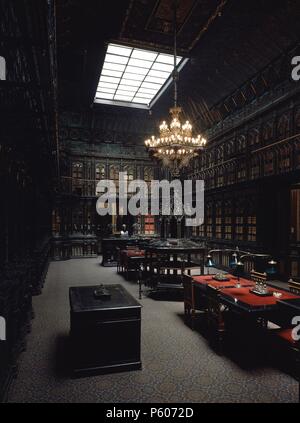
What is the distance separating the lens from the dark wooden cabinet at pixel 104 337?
3518 millimetres

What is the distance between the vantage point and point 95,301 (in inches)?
153

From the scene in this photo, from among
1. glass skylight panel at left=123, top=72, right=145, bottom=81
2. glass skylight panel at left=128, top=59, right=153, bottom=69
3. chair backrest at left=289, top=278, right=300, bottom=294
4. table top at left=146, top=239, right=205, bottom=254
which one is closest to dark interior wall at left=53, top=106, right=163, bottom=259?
glass skylight panel at left=123, top=72, right=145, bottom=81

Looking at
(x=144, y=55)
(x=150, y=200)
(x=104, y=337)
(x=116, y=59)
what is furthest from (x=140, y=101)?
(x=104, y=337)

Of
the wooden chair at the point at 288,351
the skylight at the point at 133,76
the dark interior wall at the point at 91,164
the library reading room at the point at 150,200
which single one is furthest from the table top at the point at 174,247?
the dark interior wall at the point at 91,164

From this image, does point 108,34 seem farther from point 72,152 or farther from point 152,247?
point 72,152

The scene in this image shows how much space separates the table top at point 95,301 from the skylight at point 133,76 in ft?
28.3

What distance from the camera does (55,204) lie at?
14.9 meters

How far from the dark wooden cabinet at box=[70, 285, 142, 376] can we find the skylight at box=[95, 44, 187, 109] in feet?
30.0

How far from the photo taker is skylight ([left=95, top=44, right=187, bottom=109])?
1071 cm

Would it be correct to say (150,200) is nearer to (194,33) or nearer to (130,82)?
(130,82)

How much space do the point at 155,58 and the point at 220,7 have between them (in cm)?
357

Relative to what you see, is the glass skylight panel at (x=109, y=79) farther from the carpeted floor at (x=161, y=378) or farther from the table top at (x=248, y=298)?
the table top at (x=248, y=298)

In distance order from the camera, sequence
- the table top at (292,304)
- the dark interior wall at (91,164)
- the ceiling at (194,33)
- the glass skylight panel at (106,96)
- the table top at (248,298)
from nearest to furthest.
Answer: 1. the table top at (292,304)
2. the table top at (248,298)
3. the ceiling at (194,33)
4. the glass skylight panel at (106,96)
5. the dark interior wall at (91,164)
